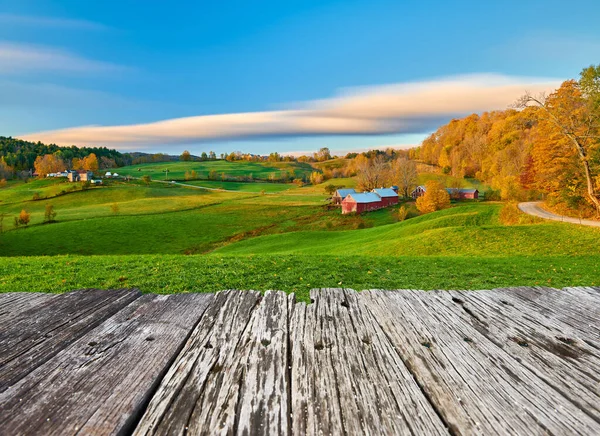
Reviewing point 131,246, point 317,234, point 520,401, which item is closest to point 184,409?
point 520,401

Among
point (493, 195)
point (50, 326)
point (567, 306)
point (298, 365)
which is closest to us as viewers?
point (298, 365)

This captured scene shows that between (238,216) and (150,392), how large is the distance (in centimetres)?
6423

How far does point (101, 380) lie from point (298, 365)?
0.74 m

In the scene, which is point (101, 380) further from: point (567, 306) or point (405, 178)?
point (405, 178)

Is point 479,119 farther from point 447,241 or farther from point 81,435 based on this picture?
point 81,435

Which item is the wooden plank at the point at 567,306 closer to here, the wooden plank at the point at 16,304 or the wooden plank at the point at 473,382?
the wooden plank at the point at 473,382

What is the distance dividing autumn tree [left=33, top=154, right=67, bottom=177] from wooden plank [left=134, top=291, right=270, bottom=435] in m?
172

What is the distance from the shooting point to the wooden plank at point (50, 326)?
1.35m

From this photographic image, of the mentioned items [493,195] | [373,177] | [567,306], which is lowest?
[493,195]

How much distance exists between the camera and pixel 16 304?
209 cm

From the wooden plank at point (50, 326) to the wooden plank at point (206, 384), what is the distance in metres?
0.59

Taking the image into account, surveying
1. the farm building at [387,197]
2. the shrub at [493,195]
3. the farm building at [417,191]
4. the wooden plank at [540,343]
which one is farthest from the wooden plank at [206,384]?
the farm building at [417,191]

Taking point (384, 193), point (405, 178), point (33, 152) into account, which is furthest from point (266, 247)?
point (33, 152)

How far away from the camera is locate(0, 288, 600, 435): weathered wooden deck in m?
1.00
